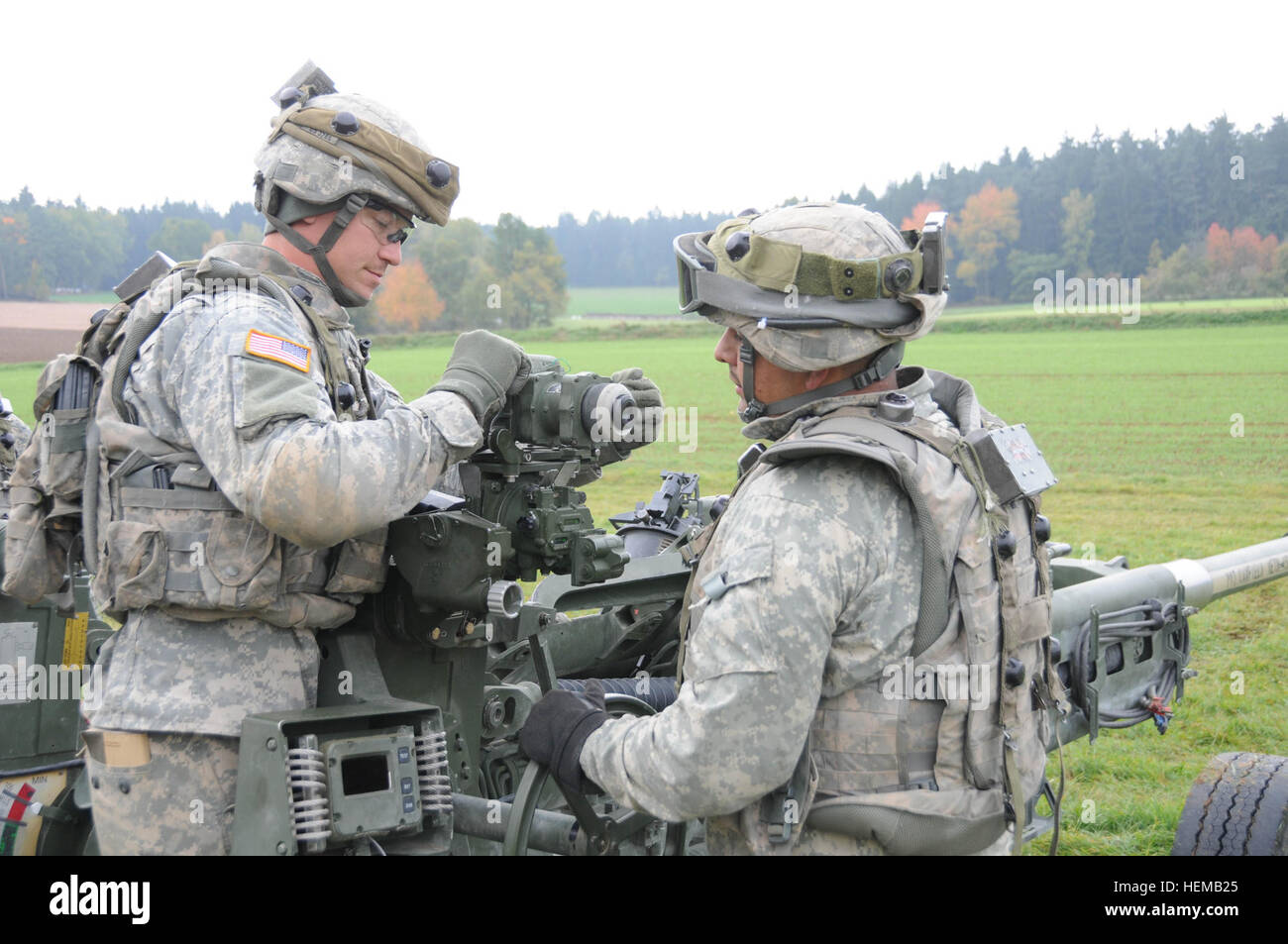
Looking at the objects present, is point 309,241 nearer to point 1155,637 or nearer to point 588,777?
point 588,777

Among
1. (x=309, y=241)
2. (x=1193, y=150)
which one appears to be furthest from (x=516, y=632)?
(x=1193, y=150)

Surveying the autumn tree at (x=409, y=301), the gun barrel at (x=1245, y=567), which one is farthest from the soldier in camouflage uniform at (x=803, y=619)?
the autumn tree at (x=409, y=301)

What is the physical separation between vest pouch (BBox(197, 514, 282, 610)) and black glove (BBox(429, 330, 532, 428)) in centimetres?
68

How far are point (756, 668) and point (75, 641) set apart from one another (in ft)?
12.9

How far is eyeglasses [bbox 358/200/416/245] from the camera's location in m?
4.00

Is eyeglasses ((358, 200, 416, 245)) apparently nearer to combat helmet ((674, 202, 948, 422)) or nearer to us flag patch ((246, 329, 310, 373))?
us flag patch ((246, 329, 310, 373))

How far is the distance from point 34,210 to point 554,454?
4277cm

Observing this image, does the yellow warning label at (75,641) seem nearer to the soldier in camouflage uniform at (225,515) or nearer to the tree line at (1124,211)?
the soldier in camouflage uniform at (225,515)

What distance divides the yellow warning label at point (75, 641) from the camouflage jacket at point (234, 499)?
2.21 m

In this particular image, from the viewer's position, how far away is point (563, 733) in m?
3.32

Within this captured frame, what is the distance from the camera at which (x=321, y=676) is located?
3.89 meters

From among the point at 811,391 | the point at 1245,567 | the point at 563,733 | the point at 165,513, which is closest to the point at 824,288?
the point at 811,391

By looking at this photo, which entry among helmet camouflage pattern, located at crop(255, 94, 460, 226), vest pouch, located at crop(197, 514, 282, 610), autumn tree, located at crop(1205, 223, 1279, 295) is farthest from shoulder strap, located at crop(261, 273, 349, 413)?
→ autumn tree, located at crop(1205, 223, 1279, 295)

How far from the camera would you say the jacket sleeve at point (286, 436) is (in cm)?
322
